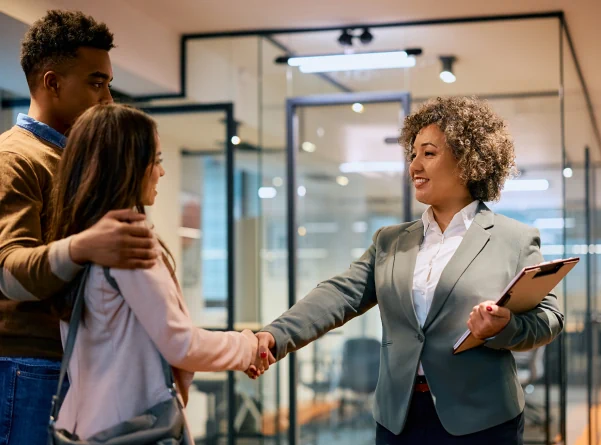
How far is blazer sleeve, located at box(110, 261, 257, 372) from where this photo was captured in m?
1.57

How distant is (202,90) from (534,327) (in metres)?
4.14

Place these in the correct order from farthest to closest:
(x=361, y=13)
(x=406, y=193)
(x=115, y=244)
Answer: (x=406, y=193) < (x=361, y=13) < (x=115, y=244)

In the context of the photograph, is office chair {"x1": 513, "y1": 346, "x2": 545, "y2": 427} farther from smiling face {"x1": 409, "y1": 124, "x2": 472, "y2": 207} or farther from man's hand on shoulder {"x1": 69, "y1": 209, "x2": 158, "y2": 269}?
man's hand on shoulder {"x1": 69, "y1": 209, "x2": 158, "y2": 269}

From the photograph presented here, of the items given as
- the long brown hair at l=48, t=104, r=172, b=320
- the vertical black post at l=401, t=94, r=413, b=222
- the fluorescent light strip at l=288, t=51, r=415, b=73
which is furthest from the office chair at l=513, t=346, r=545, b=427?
the long brown hair at l=48, t=104, r=172, b=320

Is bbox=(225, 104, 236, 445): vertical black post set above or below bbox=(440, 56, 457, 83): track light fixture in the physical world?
below

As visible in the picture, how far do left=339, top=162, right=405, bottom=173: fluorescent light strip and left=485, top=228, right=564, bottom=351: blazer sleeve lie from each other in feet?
10.7

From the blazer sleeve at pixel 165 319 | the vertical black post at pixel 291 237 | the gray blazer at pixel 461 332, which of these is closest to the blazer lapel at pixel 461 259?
the gray blazer at pixel 461 332

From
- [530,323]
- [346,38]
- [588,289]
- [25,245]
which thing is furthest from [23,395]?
[588,289]

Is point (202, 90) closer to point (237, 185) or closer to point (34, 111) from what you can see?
point (237, 185)

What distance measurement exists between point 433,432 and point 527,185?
362cm

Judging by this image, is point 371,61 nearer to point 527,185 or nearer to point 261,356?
point 527,185

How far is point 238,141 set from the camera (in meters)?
5.70

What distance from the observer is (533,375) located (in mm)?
5410

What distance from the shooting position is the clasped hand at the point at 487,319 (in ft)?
6.34
